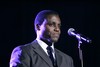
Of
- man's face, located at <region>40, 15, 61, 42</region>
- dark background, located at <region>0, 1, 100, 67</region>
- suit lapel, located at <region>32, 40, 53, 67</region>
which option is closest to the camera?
suit lapel, located at <region>32, 40, 53, 67</region>

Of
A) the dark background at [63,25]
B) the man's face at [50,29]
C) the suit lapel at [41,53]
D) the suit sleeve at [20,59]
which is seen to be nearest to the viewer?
the suit sleeve at [20,59]

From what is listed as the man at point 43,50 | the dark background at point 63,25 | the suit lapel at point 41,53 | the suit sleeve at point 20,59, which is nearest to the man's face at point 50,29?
the man at point 43,50

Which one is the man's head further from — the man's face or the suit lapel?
the suit lapel

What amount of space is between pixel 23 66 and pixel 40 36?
56 cm

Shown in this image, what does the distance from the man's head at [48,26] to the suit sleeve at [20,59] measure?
354mm

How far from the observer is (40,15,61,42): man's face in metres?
3.54

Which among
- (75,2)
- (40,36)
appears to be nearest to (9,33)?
(75,2)

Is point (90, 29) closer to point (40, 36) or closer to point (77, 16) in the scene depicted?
point (77, 16)

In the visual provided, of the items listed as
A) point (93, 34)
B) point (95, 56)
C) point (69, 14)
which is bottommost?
point (95, 56)

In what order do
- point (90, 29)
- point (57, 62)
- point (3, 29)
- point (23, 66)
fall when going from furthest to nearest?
1. point (90, 29)
2. point (3, 29)
3. point (57, 62)
4. point (23, 66)

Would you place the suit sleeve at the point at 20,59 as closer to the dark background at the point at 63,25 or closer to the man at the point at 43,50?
the man at the point at 43,50

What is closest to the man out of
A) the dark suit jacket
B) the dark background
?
the dark suit jacket

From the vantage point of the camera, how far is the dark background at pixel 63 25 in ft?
17.6

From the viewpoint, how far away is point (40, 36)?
3.66 meters
